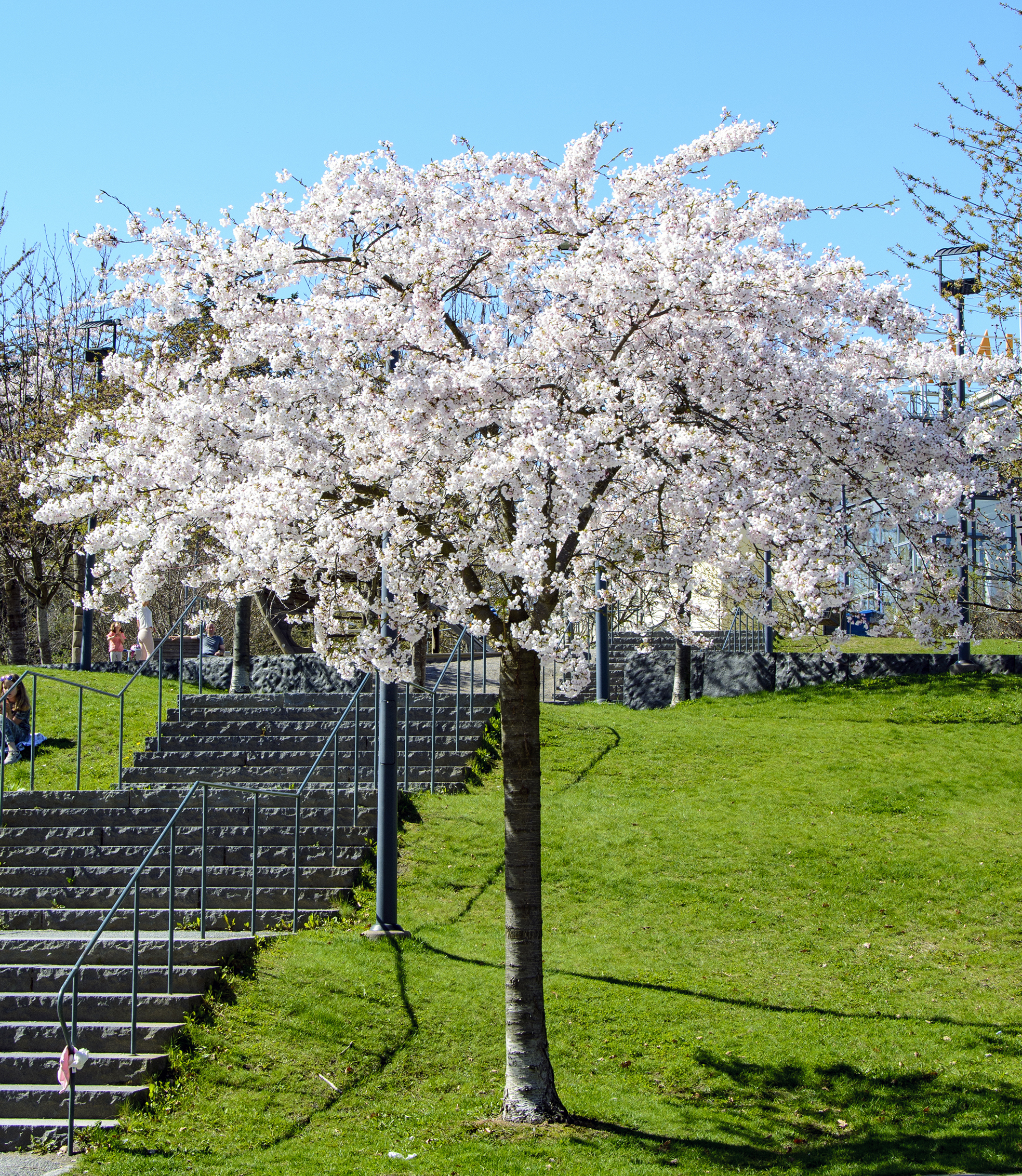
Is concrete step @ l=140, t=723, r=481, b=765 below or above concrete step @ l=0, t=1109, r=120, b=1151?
above

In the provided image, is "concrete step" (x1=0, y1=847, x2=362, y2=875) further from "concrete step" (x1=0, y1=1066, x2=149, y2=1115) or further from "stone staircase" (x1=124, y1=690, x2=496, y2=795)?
"concrete step" (x1=0, y1=1066, x2=149, y2=1115)

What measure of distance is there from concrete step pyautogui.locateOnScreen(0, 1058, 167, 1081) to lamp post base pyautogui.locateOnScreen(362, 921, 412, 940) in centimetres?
216

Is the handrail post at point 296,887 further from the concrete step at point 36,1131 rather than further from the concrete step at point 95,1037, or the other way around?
the concrete step at point 36,1131

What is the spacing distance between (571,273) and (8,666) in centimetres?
1626

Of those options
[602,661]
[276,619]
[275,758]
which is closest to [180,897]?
[275,758]

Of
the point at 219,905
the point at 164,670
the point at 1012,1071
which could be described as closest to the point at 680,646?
the point at 164,670

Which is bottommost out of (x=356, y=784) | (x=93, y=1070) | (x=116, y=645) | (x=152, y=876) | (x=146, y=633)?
(x=93, y=1070)

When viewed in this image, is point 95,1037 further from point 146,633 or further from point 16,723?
point 146,633

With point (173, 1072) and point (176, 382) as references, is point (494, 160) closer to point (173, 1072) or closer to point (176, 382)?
point (176, 382)

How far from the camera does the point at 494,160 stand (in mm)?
8570

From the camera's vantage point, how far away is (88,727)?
1741 centimetres

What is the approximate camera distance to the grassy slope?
7441 millimetres

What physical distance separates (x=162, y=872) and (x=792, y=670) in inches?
412

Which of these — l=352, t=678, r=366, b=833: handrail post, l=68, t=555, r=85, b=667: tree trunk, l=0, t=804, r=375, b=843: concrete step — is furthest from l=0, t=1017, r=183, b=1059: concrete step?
l=68, t=555, r=85, b=667: tree trunk
